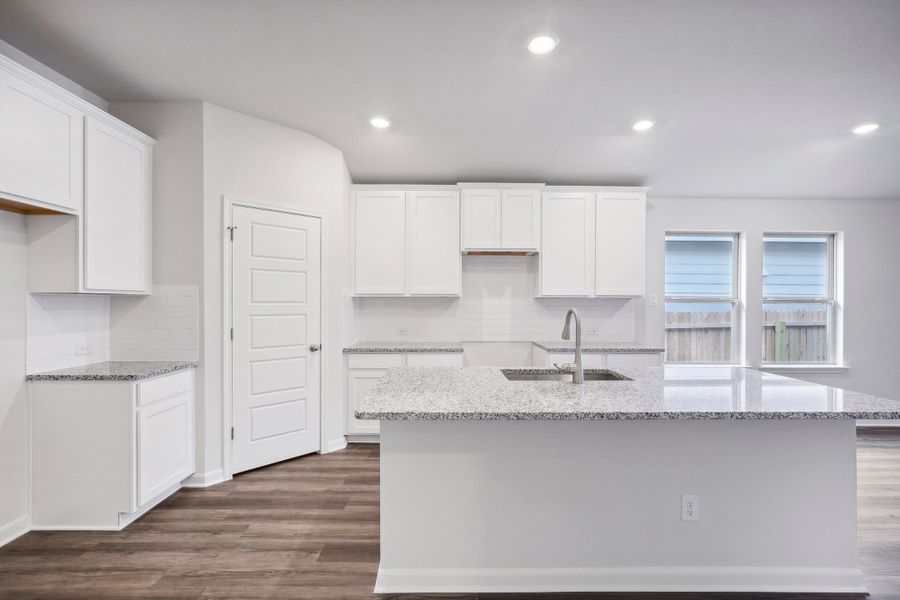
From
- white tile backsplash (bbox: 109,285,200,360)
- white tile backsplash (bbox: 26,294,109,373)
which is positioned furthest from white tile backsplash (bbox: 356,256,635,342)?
white tile backsplash (bbox: 26,294,109,373)

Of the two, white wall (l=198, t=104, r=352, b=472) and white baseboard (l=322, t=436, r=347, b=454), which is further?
white baseboard (l=322, t=436, r=347, b=454)

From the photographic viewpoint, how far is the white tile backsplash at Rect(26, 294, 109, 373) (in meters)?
2.48

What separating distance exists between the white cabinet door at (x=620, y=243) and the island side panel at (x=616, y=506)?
2427 mm

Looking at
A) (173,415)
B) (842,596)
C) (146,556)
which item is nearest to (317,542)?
(146,556)

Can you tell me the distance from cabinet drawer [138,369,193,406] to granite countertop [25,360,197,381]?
0.13ft

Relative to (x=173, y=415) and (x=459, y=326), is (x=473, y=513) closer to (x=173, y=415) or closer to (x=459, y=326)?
(x=173, y=415)

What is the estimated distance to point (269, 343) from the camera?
3.32 m

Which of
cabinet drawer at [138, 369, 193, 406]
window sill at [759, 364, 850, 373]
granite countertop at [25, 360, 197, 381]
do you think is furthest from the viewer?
window sill at [759, 364, 850, 373]

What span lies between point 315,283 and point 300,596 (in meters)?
2.24

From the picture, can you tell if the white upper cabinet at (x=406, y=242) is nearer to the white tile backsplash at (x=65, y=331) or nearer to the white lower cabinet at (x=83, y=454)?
the white tile backsplash at (x=65, y=331)

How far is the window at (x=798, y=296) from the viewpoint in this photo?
4789 millimetres

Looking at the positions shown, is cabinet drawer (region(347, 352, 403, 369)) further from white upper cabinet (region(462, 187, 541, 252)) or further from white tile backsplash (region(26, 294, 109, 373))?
white tile backsplash (region(26, 294, 109, 373))

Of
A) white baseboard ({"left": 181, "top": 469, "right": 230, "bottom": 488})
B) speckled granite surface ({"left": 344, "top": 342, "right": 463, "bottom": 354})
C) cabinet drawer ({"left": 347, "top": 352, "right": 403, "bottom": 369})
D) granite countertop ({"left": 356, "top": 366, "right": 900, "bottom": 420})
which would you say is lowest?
white baseboard ({"left": 181, "top": 469, "right": 230, "bottom": 488})

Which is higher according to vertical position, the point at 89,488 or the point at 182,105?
the point at 182,105
